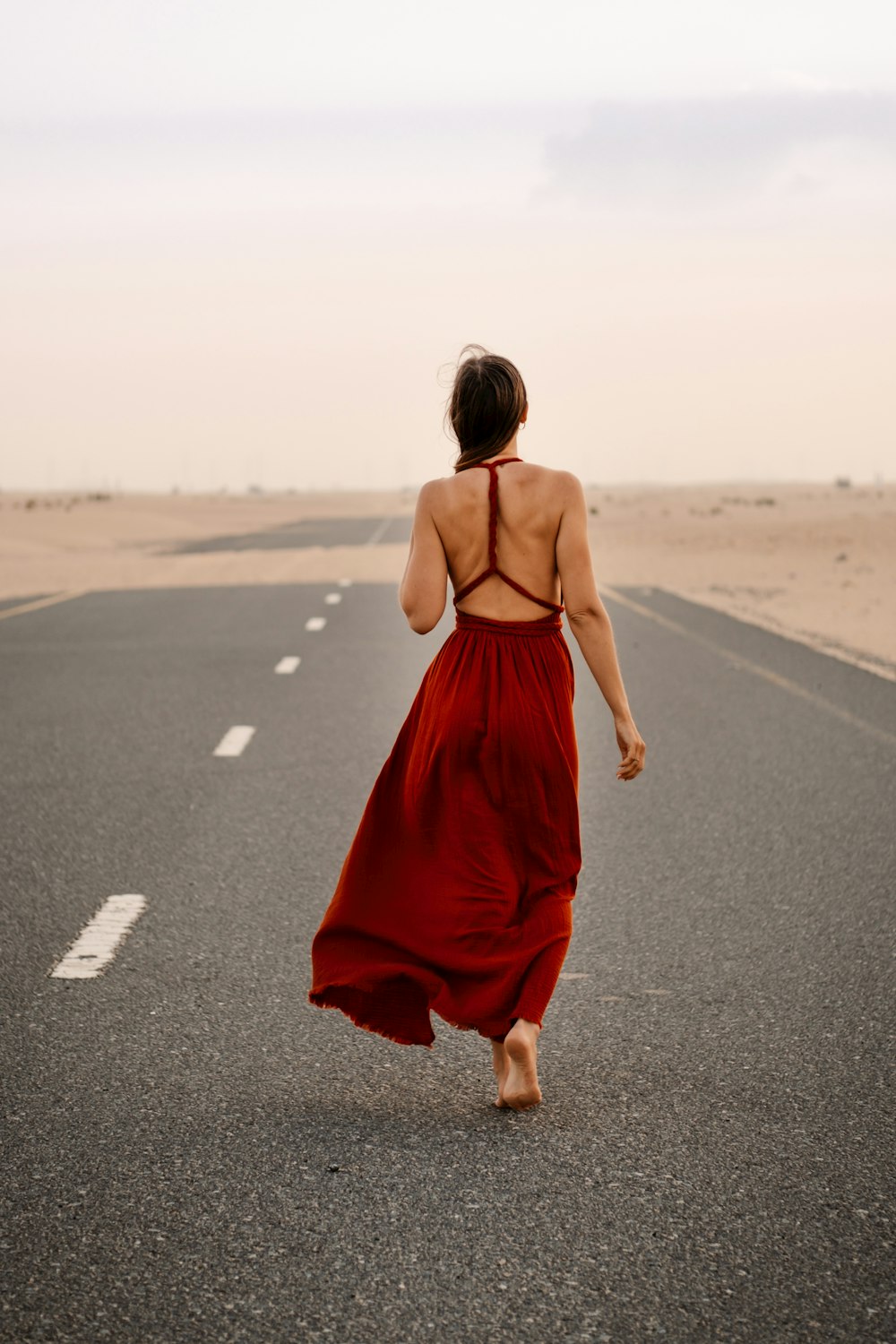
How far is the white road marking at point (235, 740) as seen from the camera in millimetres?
9950

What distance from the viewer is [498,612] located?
4.26 meters

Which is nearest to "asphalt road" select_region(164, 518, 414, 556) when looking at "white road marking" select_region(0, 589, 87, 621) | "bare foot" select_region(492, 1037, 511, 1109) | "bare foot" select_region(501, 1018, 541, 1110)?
"white road marking" select_region(0, 589, 87, 621)

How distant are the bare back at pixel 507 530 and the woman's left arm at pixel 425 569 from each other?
0.08ft

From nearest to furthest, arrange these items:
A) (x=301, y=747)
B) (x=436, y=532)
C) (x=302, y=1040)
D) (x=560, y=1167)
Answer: (x=560, y=1167), (x=436, y=532), (x=302, y=1040), (x=301, y=747)

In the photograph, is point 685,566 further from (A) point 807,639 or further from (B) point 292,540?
(B) point 292,540

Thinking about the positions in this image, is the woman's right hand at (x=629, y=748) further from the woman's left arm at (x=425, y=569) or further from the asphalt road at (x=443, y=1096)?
the asphalt road at (x=443, y=1096)

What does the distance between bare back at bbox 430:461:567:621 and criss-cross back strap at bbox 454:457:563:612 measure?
10mm

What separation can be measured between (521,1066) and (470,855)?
553 millimetres

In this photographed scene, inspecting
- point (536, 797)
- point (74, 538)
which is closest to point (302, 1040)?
point (536, 797)

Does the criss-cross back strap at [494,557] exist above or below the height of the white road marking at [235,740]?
above

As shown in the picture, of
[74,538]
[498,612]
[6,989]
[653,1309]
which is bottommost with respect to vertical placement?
[74,538]

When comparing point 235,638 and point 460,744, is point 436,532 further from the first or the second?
point 235,638

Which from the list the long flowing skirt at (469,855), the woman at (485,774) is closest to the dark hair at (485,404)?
the woman at (485,774)

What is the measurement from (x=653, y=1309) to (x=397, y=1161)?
0.88 meters
